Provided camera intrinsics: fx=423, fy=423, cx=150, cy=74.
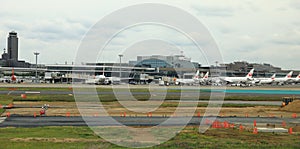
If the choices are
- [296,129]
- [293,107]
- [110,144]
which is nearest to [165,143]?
[110,144]

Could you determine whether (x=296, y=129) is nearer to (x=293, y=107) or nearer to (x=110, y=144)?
(x=110, y=144)

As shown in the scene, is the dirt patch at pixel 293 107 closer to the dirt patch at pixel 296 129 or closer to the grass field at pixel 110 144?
the dirt patch at pixel 296 129

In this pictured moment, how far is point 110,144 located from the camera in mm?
28984

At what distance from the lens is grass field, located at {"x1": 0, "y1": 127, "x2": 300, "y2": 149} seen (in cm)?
2836

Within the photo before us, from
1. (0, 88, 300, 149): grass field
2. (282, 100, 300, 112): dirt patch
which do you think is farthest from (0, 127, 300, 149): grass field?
(282, 100, 300, 112): dirt patch

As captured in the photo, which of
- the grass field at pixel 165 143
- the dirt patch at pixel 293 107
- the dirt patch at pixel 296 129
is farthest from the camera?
the dirt patch at pixel 293 107

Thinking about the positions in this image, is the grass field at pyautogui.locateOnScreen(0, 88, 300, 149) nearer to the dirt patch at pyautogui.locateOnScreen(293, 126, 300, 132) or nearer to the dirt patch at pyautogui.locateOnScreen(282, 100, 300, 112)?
the dirt patch at pyautogui.locateOnScreen(293, 126, 300, 132)

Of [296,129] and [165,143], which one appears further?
Result: [296,129]

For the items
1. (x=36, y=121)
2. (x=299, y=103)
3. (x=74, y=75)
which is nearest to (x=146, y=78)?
(x=74, y=75)

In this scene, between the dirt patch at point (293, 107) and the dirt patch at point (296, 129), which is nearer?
the dirt patch at point (296, 129)

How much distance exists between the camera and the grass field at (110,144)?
2836 centimetres

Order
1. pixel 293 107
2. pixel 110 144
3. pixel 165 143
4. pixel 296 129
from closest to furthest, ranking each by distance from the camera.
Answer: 1. pixel 110 144
2. pixel 165 143
3. pixel 296 129
4. pixel 293 107

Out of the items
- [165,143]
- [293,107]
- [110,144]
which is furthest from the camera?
[293,107]

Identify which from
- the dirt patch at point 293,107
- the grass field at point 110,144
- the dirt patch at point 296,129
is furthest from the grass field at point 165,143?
the dirt patch at point 293,107
